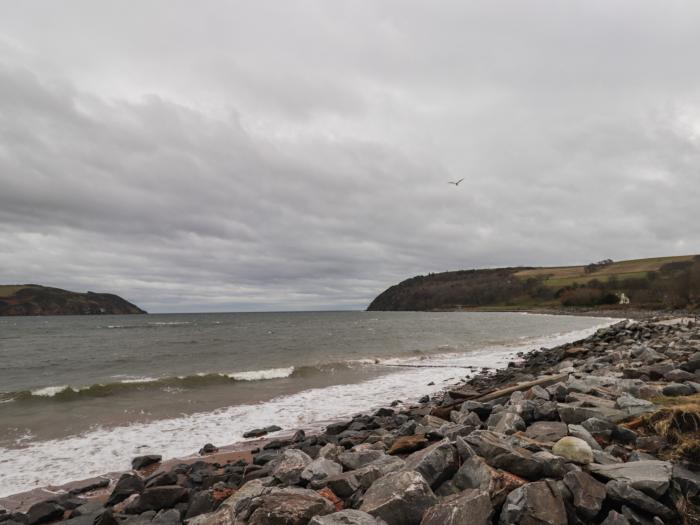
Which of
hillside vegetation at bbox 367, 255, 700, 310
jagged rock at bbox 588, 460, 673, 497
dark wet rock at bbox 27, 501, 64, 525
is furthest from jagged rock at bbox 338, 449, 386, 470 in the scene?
hillside vegetation at bbox 367, 255, 700, 310

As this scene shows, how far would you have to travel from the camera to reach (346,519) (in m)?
4.19

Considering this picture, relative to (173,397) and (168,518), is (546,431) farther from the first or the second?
(173,397)

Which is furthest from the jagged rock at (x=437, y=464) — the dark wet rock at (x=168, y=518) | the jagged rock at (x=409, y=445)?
the dark wet rock at (x=168, y=518)

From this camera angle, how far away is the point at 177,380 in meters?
22.8

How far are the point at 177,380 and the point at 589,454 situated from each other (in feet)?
71.5

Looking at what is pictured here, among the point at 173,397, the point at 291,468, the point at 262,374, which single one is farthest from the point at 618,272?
the point at 291,468

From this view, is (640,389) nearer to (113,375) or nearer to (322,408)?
(322,408)

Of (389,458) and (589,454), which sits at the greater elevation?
(589,454)

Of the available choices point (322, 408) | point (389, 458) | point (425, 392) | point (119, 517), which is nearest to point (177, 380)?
point (322, 408)

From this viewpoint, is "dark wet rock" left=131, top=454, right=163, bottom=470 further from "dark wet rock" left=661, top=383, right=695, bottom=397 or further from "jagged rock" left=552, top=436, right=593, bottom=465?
"dark wet rock" left=661, top=383, right=695, bottom=397

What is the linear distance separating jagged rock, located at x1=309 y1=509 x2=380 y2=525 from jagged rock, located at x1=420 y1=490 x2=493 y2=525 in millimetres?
528

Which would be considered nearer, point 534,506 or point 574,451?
→ point 534,506

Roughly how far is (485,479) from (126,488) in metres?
7.24

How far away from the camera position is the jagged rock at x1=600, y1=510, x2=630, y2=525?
12.7 ft
